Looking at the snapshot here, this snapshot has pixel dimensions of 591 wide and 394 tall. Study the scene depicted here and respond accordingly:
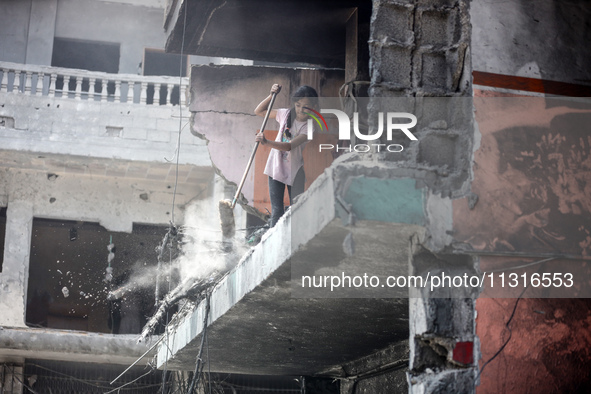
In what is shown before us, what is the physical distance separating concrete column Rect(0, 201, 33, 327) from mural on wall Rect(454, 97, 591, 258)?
10356 millimetres

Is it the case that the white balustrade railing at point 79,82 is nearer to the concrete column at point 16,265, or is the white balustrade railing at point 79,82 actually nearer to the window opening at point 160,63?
the window opening at point 160,63

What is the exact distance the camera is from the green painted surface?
137 inches

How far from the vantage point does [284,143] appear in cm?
579

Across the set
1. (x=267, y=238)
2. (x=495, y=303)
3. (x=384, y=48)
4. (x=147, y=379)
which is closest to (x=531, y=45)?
(x=384, y=48)

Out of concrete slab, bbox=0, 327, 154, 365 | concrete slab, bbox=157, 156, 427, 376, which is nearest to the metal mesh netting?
concrete slab, bbox=0, 327, 154, 365

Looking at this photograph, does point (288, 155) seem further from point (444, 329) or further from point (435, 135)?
point (444, 329)

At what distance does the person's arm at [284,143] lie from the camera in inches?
223

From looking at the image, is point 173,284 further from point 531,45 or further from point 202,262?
point 531,45

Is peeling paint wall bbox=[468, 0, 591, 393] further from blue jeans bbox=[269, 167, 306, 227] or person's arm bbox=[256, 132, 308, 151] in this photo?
blue jeans bbox=[269, 167, 306, 227]

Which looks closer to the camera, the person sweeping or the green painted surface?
the green painted surface

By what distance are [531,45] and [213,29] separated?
11.7 ft

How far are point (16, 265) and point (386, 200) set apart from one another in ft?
35.4

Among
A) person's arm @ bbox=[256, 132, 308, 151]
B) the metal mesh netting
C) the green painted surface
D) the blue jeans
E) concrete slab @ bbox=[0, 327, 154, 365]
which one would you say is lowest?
the metal mesh netting

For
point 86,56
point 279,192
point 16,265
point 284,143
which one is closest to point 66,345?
point 16,265
